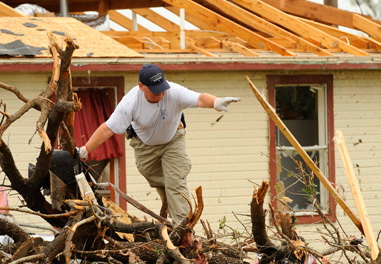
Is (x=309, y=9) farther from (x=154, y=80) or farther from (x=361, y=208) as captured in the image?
(x=361, y=208)

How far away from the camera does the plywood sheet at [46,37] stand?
40.2 feet

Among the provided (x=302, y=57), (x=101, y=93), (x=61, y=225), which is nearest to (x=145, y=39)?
(x=101, y=93)

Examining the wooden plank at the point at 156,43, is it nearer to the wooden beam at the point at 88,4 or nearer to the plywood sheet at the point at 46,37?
the plywood sheet at the point at 46,37

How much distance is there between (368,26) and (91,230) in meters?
9.18

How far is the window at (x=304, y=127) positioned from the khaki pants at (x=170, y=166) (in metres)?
4.53

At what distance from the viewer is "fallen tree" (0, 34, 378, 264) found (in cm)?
589

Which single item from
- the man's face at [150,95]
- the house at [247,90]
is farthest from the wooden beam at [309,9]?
the man's face at [150,95]

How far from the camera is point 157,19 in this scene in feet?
58.3

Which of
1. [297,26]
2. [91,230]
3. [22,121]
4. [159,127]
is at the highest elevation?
[297,26]

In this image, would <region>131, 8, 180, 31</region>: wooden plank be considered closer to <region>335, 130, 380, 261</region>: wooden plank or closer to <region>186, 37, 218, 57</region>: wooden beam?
<region>186, 37, 218, 57</region>: wooden beam

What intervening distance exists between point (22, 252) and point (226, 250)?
54.9 inches

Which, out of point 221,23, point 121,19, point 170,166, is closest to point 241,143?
point 221,23

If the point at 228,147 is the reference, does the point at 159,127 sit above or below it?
above

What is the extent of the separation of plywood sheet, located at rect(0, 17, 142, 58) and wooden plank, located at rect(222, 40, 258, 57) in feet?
5.14
